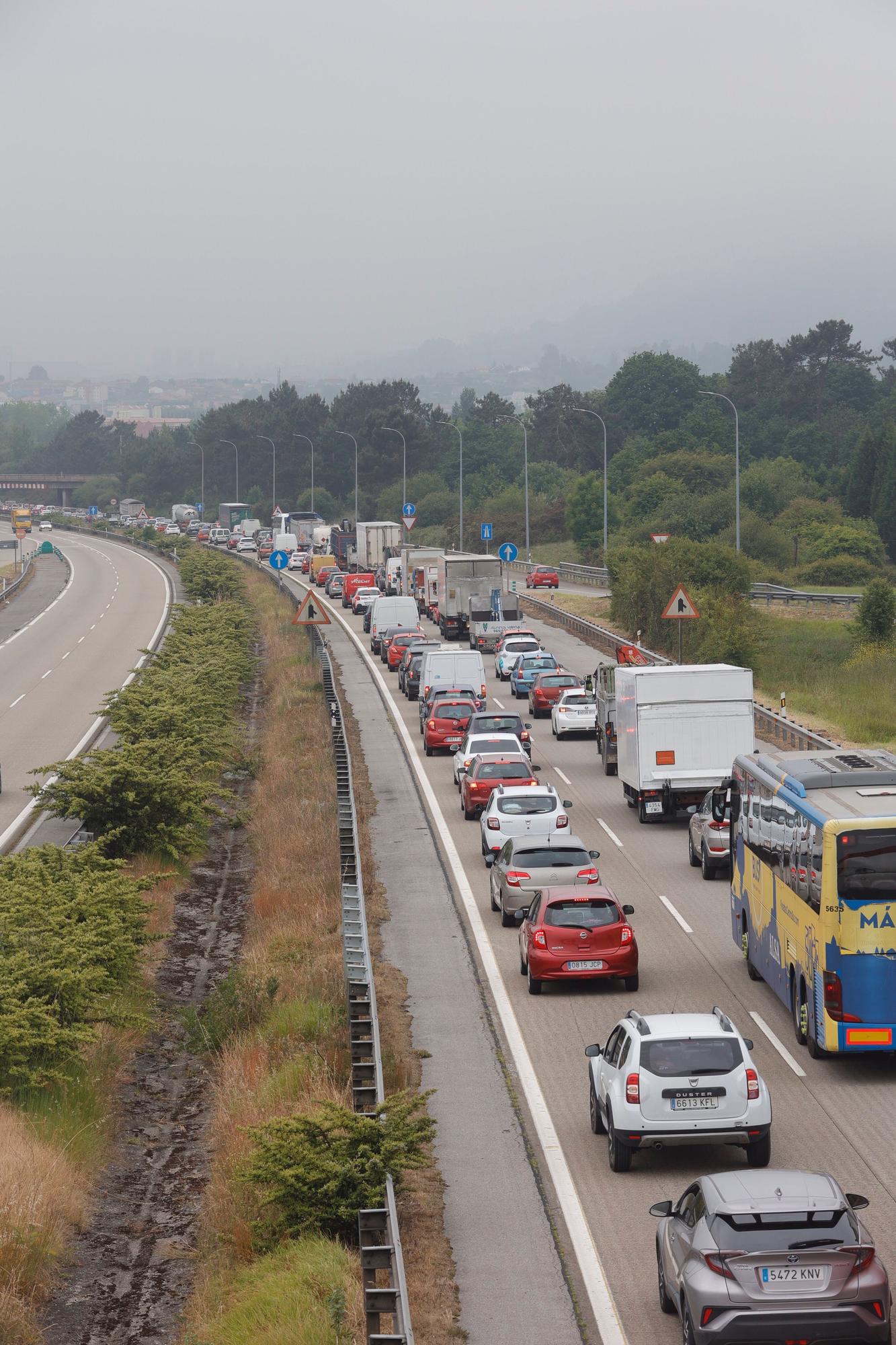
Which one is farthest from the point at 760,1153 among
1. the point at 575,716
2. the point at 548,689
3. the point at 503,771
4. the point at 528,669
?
the point at 528,669

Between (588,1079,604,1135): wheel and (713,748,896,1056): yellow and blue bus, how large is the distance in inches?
102

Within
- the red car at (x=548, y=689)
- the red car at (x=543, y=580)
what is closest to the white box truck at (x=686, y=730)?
the red car at (x=548, y=689)

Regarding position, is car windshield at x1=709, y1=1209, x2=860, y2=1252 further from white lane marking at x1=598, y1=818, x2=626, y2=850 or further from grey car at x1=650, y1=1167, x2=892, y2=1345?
white lane marking at x1=598, y1=818, x2=626, y2=850

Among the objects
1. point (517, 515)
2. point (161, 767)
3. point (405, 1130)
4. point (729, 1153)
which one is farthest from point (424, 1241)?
point (517, 515)

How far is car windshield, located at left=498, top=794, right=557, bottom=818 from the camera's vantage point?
27.4 meters

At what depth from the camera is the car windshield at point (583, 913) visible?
19812 millimetres

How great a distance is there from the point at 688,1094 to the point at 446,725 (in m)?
27.4

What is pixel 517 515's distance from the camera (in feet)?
429

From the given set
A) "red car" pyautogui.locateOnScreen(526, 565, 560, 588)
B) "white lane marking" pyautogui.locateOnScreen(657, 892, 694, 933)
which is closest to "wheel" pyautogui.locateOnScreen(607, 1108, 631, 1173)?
"white lane marking" pyautogui.locateOnScreen(657, 892, 694, 933)

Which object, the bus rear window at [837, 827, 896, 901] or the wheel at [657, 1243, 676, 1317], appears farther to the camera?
the bus rear window at [837, 827, 896, 901]

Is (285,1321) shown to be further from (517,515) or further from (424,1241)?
(517,515)

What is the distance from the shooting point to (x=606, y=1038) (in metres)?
18.1

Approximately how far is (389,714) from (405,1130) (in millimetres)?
35462

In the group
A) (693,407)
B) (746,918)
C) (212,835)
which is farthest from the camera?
(693,407)
